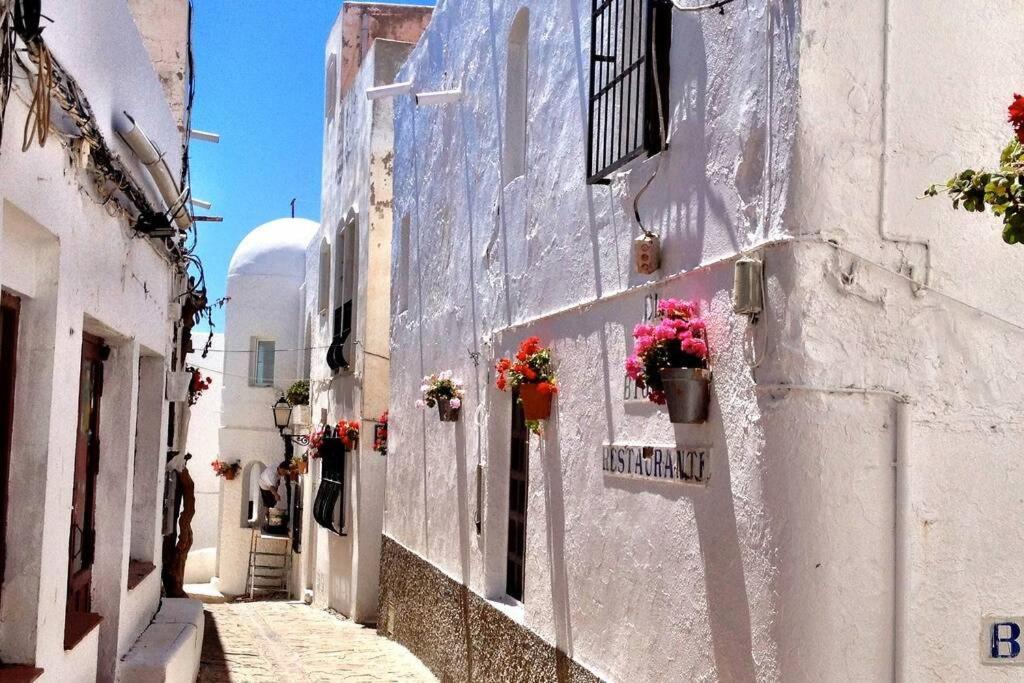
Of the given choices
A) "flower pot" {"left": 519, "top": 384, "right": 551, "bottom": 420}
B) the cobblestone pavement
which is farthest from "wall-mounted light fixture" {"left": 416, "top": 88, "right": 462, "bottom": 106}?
the cobblestone pavement

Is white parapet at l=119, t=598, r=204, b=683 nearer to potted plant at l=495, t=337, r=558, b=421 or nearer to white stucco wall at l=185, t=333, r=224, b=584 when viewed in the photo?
potted plant at l=495, t=337, r=558, b=421

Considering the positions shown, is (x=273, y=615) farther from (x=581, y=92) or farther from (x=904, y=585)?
(x=904, y=585)

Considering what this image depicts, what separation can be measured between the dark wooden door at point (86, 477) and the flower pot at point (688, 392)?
396cm

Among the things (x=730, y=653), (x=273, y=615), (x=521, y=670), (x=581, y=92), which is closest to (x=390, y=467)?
(x=273, y=615)

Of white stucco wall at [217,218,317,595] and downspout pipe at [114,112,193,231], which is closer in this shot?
downspout pipe at [114,112,193,231]

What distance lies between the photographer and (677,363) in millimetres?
5320

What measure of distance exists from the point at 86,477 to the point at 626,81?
435cm

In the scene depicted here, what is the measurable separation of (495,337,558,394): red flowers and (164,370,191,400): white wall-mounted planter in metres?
4.01

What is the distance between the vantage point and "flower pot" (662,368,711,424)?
5.27m

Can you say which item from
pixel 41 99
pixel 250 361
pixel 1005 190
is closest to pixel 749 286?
pixel 1005 190

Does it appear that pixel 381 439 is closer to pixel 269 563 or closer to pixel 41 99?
pixel 269 563

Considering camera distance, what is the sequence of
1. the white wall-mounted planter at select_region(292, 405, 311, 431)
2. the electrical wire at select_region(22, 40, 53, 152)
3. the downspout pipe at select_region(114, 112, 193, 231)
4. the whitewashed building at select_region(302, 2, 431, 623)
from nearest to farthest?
the electrical wire at select_region(22, 40, 53, 152) → the downspout pipe at select_region(114, 112, 193, 231) → the whitewashed building at select_region(302, 2, 431, 623) → the white wall-mounted planter at select_region(292, 405, 311, 431)

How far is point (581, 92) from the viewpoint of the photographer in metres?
7.15

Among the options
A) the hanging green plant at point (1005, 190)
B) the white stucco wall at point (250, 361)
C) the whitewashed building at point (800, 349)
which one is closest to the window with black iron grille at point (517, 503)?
the whitewashed building at point (800, 349)
